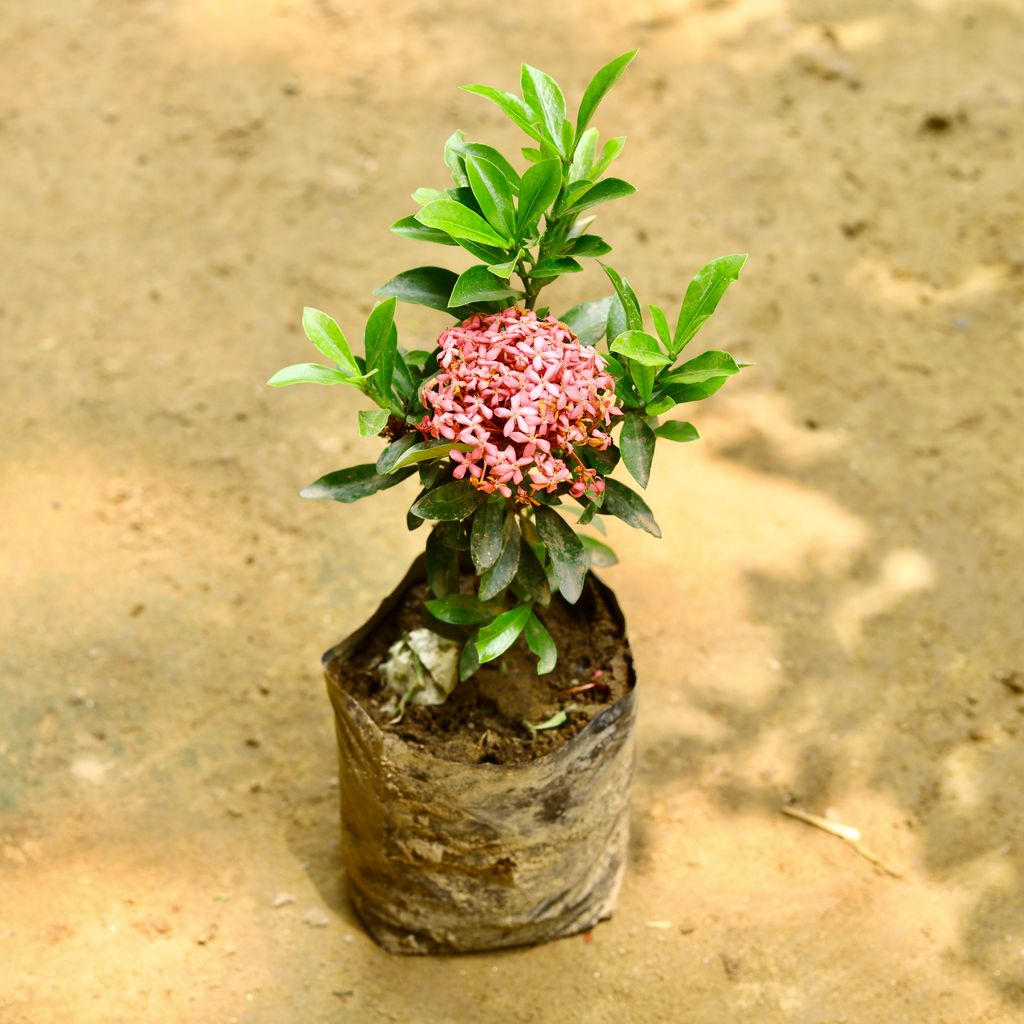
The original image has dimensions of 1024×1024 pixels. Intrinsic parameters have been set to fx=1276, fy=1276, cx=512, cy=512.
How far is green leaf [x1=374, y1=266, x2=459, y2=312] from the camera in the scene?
2289 millimetres

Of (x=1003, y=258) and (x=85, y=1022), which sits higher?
(x=1003, y=258)

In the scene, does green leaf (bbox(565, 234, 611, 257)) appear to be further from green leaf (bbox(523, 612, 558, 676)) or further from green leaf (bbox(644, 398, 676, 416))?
green leaf (bbox(523, 612, 558, 676))

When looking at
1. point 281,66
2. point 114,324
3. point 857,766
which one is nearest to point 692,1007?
point 857,766

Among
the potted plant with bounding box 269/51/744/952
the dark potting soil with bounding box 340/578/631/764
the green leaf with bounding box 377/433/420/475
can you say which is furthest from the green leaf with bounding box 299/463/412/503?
the dark potting soil with bounding box 340/578/631/764

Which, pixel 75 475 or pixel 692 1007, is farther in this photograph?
pixel 75 475

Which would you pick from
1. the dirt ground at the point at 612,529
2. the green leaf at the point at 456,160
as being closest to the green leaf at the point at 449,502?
the green leaf at the point at 456,160

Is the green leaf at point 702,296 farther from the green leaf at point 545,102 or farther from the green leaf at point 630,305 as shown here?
the green leaf at point 545,102

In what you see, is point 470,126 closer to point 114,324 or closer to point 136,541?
point 114,324

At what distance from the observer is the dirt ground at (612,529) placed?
2.82 meters

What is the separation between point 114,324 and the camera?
4.31 meters

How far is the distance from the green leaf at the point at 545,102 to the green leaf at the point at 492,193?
141 mm

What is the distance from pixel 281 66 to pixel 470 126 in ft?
2.76

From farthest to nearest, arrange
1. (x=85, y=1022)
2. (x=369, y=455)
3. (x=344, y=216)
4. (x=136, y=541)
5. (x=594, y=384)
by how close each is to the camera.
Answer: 1. (x=344, y=216)
2. (x=369, y=455)
3. (x=136, y=541)
4. (x=85, y=1022)
5. (x=594, y=384)

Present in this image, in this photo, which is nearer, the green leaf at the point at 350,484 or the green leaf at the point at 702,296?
the green leaf at the point at 702,296
